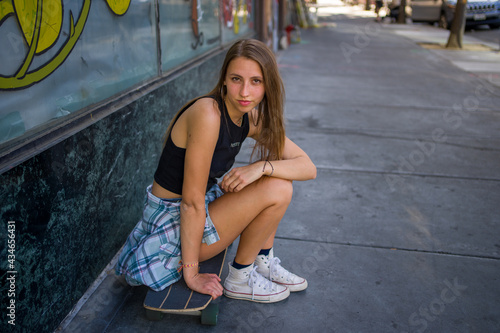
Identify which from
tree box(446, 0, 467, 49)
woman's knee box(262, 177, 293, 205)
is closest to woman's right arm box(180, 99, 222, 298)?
woman's knee box(262, 177, 293, 205)

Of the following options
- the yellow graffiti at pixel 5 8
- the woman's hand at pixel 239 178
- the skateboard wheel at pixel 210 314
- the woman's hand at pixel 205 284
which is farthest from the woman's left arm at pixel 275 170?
the yellow graffiti at pixel 5 8

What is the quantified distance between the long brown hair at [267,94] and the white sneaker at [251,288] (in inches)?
24.5

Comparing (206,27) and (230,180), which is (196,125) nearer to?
(230,180)

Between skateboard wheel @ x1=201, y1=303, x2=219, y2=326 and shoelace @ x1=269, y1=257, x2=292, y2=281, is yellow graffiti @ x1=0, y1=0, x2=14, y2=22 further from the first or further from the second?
shoelace @ x1=269, y1=257, x2=292, y2=281

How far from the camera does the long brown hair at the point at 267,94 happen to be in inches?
82.4

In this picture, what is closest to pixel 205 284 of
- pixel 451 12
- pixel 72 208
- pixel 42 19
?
Result: pixel 72 208

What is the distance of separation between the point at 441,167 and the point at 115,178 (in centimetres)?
311

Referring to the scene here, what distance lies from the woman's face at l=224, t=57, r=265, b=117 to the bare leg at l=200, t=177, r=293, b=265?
0.41 m

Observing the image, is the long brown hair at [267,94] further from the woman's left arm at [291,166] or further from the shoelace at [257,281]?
the shoelace at [257,281]

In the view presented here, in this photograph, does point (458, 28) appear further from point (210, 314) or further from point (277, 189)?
point (210, 314)

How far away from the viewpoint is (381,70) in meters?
9.09

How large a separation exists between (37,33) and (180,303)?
1.35m

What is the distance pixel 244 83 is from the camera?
6.89 ft

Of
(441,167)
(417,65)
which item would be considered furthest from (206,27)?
(417,65)
